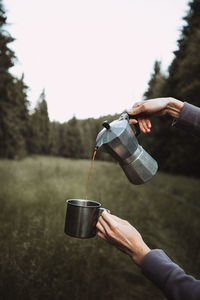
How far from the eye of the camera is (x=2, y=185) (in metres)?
5.18

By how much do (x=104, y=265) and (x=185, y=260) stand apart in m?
1.41

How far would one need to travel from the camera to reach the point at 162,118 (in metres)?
17.5

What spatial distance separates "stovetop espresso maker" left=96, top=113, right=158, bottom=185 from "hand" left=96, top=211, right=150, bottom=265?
0.47 meters

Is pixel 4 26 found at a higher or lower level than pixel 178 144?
higher

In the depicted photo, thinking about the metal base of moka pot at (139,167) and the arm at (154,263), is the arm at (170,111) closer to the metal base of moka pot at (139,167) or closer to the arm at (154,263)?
the metal base of moka pot at (139,167)

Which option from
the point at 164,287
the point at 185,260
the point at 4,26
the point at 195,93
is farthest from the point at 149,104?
the point at 195,93

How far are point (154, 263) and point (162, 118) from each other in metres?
17.3

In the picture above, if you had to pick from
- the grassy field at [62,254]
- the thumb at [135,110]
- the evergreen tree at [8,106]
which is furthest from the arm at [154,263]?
the evergreen tree at [8,106]

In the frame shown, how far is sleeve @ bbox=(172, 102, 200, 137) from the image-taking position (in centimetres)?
162

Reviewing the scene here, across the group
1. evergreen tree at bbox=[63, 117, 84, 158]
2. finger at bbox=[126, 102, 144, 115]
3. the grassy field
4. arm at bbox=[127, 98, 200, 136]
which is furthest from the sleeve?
evergreen tree at bbox=[63, 117, 84, 158]

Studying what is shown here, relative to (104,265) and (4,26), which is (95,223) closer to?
(104,265)

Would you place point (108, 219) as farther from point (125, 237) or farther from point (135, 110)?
point (135, 110)

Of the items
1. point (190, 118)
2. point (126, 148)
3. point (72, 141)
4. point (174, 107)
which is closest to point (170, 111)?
point (174, 107)

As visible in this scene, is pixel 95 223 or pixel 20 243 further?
pixel 20 243
